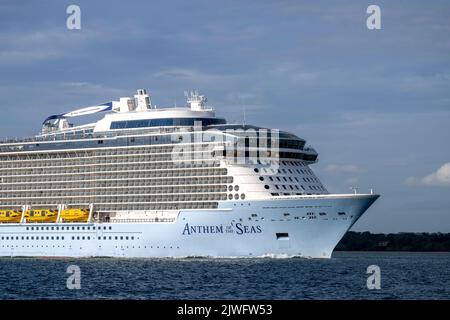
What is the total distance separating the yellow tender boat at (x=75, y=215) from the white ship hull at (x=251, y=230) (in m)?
5.05

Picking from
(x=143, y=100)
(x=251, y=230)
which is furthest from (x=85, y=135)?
(x=251, y=230)

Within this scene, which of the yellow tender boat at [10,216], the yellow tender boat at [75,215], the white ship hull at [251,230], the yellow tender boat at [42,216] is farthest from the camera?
the yellow tender boat at [10,216]

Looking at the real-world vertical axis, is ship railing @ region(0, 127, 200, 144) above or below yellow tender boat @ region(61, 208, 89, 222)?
above

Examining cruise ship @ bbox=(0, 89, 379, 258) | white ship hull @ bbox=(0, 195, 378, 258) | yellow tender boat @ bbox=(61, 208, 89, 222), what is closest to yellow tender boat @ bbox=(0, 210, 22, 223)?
cruise ship @ bbox=(0, 89, 379, 258)

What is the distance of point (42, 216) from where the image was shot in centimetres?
7694

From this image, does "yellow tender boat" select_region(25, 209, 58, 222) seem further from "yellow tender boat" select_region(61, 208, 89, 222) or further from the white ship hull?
the white ship hull

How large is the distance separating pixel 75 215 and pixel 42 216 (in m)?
4.29

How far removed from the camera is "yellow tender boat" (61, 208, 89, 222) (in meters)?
74.1

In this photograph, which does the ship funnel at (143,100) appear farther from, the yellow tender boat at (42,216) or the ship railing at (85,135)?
the yellow tender boat at (42,216)

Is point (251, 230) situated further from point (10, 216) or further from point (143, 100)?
point (10, 216)

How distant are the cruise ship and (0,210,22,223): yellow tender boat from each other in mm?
111

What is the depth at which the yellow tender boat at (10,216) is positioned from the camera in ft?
260

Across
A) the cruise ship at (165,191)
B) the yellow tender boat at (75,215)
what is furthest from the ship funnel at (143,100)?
the yellow tender boat at (75,215)
